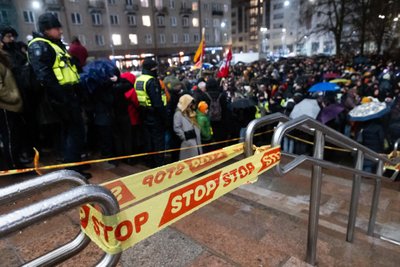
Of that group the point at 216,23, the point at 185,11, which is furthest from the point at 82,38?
the point at 216,23

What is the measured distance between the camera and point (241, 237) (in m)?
2.80

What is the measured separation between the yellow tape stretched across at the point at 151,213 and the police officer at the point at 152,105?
3034 millimetres

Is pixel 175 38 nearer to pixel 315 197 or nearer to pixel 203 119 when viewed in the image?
pixel 203 119

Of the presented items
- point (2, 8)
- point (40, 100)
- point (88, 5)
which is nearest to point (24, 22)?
point (2, 8)

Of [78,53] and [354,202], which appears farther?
[78,53]

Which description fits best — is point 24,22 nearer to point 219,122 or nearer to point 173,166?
point 219,122

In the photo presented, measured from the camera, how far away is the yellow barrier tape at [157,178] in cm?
152

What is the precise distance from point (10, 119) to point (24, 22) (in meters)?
34.3

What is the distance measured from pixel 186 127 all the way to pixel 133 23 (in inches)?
1635

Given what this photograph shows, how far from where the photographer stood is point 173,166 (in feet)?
6.17

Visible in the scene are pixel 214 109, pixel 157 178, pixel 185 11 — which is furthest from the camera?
pixel 185 11

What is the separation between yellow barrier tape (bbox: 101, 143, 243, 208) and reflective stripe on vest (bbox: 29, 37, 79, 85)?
254cm

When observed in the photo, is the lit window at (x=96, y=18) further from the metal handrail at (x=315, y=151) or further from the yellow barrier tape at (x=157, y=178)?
the yellow barrier tape at (x=157, y=178)

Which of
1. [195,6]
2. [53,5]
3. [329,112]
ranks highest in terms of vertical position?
[195,6]
